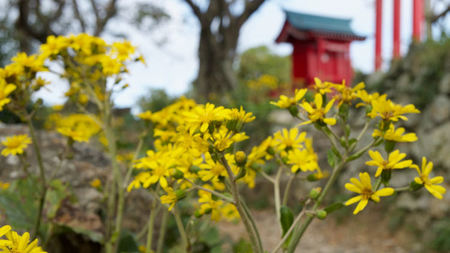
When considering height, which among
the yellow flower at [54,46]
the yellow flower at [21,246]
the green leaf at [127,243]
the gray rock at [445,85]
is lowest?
the green leaf at [127,243]

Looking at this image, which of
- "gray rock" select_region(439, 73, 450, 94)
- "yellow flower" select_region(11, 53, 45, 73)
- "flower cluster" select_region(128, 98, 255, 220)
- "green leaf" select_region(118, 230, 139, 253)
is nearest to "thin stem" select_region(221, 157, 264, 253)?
"flower cluster" select_region(128, 98, 255, 220)

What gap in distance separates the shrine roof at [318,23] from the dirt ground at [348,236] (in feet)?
15.3

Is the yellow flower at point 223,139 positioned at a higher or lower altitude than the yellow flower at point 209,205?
higher

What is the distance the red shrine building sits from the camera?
815 cm

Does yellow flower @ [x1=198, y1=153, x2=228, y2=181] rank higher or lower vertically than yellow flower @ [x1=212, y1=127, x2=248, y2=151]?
lower

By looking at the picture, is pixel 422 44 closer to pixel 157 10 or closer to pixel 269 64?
pixel 157 10

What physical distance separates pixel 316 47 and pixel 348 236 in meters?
4.85

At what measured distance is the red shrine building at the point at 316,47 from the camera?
815cm

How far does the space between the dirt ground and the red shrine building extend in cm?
367

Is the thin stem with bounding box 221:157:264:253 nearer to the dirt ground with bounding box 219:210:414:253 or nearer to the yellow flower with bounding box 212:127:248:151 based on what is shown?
the yellow flower with bounding box 212:127:248:151

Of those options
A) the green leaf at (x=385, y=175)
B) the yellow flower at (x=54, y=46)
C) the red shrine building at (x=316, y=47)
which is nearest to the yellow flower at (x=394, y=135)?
the green leaf at (x=385, y=175)

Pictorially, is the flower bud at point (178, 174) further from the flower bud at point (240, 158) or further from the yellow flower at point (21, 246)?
the yellow flower at point (21, 246)

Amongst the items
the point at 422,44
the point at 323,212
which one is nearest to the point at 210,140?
the point at 323,212

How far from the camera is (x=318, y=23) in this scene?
876 centimetres
